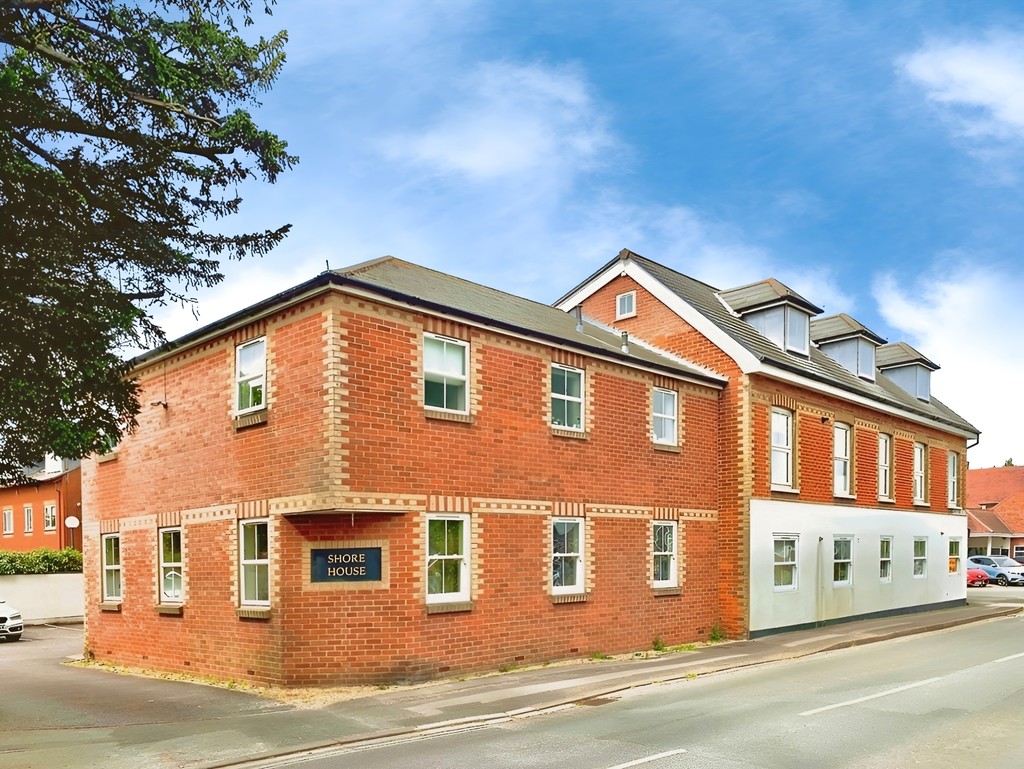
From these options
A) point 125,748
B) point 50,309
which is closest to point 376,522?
point 125,748

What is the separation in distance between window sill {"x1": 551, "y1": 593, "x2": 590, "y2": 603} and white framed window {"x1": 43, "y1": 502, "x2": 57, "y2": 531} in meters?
32.6

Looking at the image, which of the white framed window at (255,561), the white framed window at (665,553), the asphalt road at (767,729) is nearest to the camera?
the asphalt road at (767,729)

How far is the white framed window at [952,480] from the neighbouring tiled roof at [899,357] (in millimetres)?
3330

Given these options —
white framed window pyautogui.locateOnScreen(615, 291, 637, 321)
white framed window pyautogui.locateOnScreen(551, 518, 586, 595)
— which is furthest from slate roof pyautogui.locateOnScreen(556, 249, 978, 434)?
white framed window pyautogui.locateOnScreen(551, 518, 586, 595)

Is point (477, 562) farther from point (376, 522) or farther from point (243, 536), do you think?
point (243, 536)

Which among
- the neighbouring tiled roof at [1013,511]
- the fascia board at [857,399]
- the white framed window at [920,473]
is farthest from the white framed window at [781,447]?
the neighbouring tiled roof at [1013,511]

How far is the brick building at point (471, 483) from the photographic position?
14031 millimetres

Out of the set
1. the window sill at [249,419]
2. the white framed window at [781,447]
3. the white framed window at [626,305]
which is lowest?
the white framed window at [781,447]

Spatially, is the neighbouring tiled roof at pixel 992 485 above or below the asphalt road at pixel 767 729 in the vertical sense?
below

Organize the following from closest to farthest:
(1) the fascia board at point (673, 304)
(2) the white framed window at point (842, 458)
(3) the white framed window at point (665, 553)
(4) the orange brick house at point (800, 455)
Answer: (3) the white framed window at point (665, 553), (1) the fascia board at point (673, 304), (4) the orange brick house at point (800, 455), (2) the white framed window at point (842, 458)

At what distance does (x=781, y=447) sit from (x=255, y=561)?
44.1ft

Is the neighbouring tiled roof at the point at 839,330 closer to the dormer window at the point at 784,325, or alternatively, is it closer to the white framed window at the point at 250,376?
the dormer window at the point at 784,325

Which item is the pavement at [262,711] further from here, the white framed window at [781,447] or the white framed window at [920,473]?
the white framed window at [920,473]

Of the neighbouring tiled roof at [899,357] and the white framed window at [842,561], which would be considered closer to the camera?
the white framed window at [842,561]
